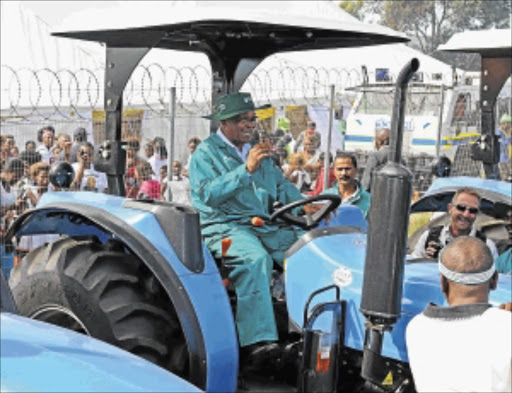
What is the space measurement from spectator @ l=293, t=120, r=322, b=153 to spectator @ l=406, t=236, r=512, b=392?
9.11 m

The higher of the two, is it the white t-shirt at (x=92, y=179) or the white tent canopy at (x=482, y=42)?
the white tent canopy at (x=482, y=42)

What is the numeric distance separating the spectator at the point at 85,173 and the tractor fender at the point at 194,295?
14.8 ft

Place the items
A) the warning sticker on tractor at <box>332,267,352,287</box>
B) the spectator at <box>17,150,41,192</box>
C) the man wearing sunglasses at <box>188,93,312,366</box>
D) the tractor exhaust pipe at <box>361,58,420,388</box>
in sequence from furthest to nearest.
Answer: the spectator at <box>17,150,41,192</box>
the man wearing sunglasses at <box>188,93,312,366</box>
the warning sticker on tractor at <box>332,267,352,287</box>
the tractor exhaust pipe at <box>361,58,420,388</box>

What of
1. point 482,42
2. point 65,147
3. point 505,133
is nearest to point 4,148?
point 65,147

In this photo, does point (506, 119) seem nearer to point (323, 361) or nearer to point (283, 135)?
point (283, 135)

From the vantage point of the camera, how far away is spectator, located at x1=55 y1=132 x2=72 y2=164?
912 centimetres

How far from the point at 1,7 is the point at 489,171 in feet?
27.8

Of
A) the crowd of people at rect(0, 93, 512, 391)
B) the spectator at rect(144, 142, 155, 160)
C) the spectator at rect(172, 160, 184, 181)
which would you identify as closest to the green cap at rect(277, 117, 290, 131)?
the crowd of people at rect(0, 93, 512, 391)

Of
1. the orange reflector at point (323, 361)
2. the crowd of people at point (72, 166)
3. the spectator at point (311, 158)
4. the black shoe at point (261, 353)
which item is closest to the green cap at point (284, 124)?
the spectator at point (311, 158)

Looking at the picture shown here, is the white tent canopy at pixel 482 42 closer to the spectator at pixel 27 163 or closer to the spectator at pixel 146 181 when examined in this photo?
the spectator at pixel 146 181

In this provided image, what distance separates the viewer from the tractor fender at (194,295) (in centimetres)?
411

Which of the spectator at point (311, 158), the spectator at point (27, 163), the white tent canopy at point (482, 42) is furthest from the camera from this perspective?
the spectator at point (311, 158)

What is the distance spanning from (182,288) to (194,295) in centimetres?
6

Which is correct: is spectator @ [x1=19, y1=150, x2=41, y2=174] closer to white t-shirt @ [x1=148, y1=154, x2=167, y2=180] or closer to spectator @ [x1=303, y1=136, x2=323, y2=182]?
white t-shirt @ [x1=148, y1=154, x2=167, y2=180]
